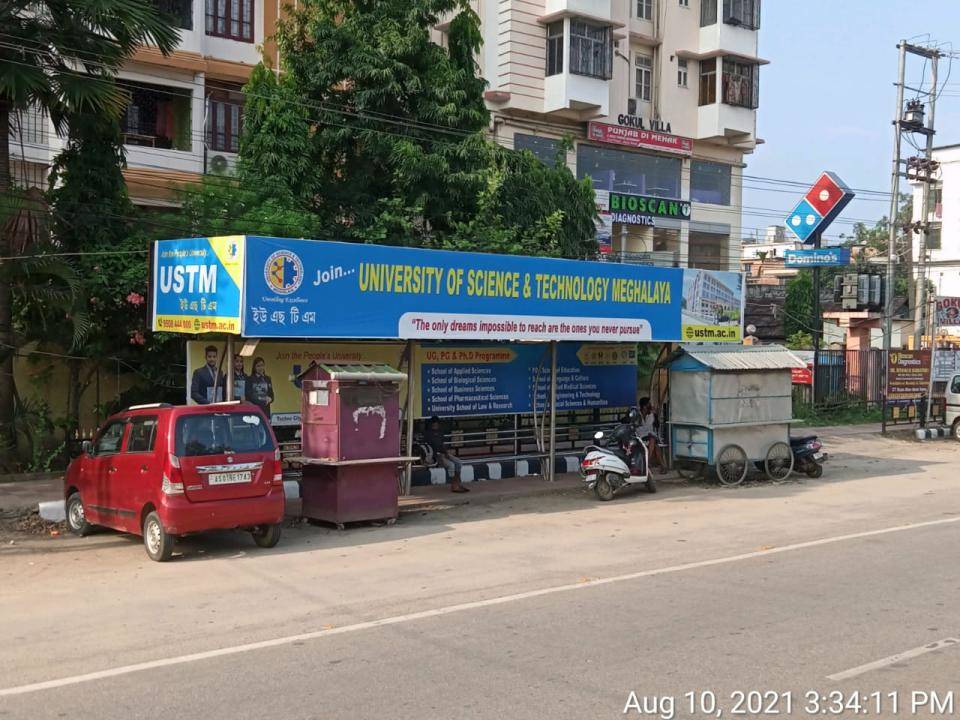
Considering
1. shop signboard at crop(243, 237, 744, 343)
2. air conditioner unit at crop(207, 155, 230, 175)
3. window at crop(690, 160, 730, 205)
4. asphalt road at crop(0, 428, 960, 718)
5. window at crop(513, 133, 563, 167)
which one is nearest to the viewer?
asphalt road at crop(0, 428, 960, 718)

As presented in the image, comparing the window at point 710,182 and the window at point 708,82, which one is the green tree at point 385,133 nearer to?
the window at point 710,182

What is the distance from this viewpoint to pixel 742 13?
1442 inches

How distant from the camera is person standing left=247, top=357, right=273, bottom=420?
1498cm

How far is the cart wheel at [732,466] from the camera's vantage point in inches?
677

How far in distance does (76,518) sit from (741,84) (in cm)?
3089

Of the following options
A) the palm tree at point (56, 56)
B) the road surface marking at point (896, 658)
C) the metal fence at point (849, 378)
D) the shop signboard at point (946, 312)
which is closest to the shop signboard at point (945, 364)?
the shop signboard at point (946, 312)

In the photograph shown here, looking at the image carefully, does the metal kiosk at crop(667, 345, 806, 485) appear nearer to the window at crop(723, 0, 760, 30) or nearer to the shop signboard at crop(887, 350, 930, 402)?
the shop signboard at crop(887, 350, 930, 402)

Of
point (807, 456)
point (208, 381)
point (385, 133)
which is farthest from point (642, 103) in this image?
point (208, 381)

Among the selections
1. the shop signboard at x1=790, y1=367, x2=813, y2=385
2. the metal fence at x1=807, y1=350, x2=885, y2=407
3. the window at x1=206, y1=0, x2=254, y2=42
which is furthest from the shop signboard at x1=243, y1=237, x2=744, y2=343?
the window at x1=206, y1=0, x2=254, y2=42

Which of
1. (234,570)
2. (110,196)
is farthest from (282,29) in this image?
(234,570)

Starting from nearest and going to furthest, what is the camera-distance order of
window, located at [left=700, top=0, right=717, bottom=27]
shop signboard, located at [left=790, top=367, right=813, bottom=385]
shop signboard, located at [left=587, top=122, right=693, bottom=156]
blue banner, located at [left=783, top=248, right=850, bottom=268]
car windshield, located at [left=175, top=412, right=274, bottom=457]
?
car windshield, located at [left=175, top=412, right=274, bottom=457]
blue banner, located at [left=783, top=248, right=850, bottom=268]
shop signboard, located at [left=790, top=367, right=813, bottom=385]
shop signboard, located at [left=587, top=122, right=693, bottom=156]
window, located at [left=700, top=0, right=717, bottom=27]

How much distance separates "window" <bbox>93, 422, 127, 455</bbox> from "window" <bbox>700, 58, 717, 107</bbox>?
95.8ft

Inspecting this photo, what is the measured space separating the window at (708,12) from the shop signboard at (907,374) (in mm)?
15166

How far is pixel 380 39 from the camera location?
21906 millimetres
